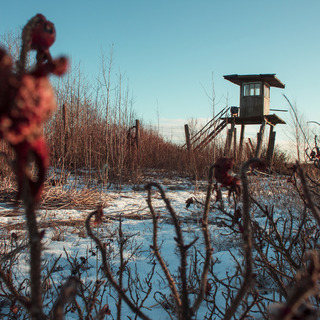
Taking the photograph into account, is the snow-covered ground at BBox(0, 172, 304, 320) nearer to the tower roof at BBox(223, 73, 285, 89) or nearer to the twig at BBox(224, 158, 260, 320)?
the twig at BBox(224, 158, 260, 320)

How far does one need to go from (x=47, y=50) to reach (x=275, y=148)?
1604 cm

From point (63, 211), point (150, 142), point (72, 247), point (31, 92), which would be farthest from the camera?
point (150, 142)

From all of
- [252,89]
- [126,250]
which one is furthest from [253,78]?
[126,250]

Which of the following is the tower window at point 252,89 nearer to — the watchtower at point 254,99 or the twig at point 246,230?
the watchtower at point 254,99

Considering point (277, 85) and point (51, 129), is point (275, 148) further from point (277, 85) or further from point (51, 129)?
point (51, 129)

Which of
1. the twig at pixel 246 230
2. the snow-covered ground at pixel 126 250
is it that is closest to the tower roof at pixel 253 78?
the snow-covered ground at pixel 126 250

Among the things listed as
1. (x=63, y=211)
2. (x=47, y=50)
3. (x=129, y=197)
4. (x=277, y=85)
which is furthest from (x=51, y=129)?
(x=277, y=85)

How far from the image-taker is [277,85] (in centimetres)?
1477

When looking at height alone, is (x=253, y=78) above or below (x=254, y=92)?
above

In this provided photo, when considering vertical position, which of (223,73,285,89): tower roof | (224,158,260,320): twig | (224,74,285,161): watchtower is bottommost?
(224,158,260,320): twig

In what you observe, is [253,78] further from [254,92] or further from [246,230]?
[246,230]

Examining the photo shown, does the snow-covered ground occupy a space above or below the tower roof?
below

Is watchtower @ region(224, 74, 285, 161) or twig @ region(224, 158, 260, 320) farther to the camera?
watchtower @ region(224, 74, 285, 161)

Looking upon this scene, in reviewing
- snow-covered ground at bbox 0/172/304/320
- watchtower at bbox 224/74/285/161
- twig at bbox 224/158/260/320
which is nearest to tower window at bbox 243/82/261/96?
watchtower at bbox 224/74/285/161
